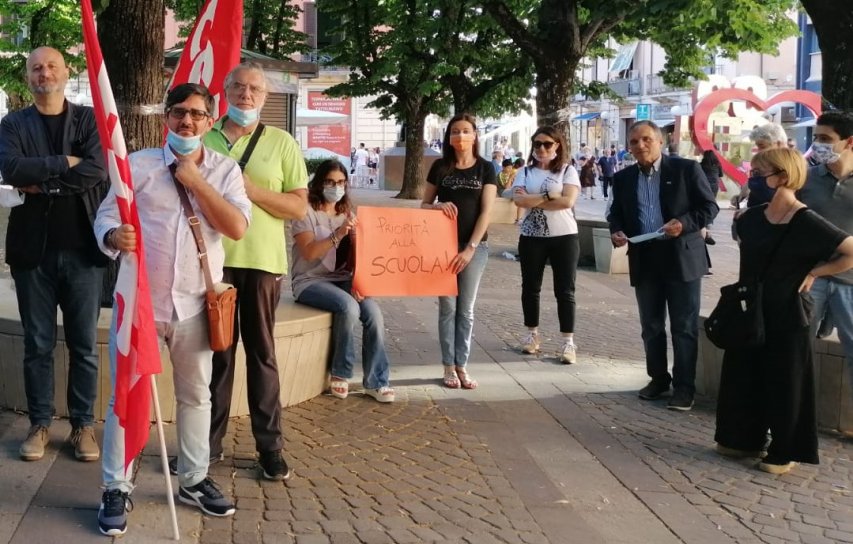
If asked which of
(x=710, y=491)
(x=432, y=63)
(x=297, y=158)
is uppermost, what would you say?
(x=432, y=63)

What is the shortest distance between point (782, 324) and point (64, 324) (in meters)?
3.71

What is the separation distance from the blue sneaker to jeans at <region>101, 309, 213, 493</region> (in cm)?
3

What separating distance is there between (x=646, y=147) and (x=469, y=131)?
3.90 feet

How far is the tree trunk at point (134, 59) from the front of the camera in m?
6.85

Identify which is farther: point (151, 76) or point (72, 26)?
point (72, 26)

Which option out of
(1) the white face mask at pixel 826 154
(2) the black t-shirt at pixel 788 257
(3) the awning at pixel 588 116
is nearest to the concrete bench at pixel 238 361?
(2) the black t-shirt at pixel 788 257

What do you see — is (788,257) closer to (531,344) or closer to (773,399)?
(773,399)

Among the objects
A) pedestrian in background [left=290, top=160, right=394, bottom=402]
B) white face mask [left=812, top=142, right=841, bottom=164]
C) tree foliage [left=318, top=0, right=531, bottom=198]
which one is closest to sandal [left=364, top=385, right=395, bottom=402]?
pedestrian in background [left=290, top=160, right=394, bottom=402]

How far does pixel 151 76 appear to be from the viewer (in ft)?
22.7

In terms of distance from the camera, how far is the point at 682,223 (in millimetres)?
6656

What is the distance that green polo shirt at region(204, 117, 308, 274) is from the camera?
4758 millimetres

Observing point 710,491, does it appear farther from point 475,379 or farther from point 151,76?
point 151,76

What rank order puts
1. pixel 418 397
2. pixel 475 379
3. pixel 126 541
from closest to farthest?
pixel 126 541
pixel 418 397
pixel 475 379

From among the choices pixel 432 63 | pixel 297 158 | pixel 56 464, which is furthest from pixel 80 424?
pixel 432 63
